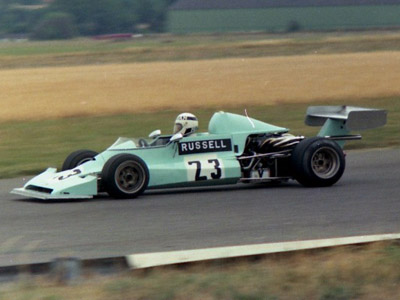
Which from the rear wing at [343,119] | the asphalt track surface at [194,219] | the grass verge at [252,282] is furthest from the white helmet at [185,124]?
the grass verge at [252,282]

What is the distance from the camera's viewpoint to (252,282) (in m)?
6.00

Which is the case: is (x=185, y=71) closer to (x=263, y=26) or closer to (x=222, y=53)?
(x=222, y=53)

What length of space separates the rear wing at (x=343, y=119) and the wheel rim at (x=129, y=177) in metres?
2.77

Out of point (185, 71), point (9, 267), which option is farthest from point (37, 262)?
point (185, 71)

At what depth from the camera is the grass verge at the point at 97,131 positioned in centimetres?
1516

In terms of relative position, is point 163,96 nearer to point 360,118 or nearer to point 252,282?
point 360,118

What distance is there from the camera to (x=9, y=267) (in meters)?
6.89

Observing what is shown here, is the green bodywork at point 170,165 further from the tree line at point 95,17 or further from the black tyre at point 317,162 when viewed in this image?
the tree line at point 95,17

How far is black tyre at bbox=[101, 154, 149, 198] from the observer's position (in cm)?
1013

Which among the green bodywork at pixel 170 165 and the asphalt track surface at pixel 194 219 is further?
the green bodywork at pixel 170 165

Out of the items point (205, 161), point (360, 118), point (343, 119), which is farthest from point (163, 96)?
point (205, 161)

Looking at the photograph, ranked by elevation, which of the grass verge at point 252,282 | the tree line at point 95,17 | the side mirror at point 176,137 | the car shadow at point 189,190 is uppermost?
the tree line at point 95,17

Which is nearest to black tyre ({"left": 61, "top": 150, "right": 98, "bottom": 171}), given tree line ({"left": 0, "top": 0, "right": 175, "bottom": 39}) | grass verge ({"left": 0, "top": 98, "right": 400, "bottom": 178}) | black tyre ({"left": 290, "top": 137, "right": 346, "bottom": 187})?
black tyre ({"left": 290, "top": 137, "right": 346, "bottom": 187})

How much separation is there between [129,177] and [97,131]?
876 cm
